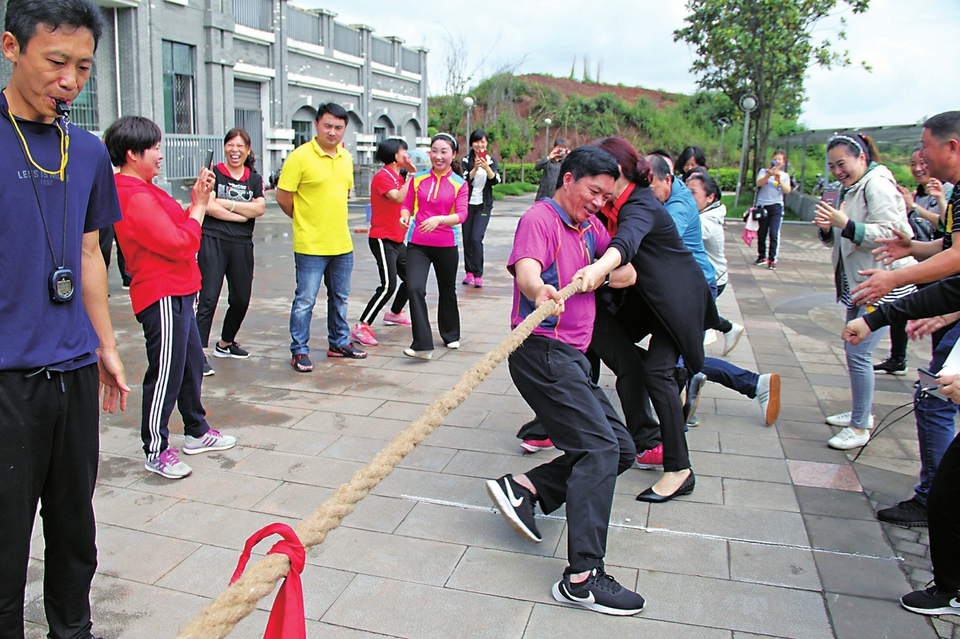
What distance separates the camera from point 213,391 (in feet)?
17.5

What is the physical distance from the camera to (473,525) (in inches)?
138

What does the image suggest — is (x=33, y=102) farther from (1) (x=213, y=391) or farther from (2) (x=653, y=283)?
(1) (x=213, y=391)

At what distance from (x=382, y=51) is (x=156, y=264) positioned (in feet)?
90.2

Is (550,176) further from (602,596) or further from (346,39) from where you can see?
(346,39)

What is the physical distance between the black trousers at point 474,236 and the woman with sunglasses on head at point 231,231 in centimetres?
394

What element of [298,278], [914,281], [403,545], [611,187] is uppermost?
[611,187]

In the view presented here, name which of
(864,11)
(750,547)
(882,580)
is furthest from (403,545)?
(864,11)

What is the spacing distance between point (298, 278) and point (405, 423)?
1.72 m

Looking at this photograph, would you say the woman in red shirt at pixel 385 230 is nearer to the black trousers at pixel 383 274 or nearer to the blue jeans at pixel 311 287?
the black trousers at pixel 383 274

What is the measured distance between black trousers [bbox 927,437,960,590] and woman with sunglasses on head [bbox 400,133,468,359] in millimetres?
3973

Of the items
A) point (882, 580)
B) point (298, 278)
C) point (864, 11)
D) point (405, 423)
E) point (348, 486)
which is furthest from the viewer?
point (864, 11)

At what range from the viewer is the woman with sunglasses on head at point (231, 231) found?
5.65 metres

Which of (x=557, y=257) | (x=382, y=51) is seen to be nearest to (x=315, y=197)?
(x=557, y=257)

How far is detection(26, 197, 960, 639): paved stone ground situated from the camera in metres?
2.78
